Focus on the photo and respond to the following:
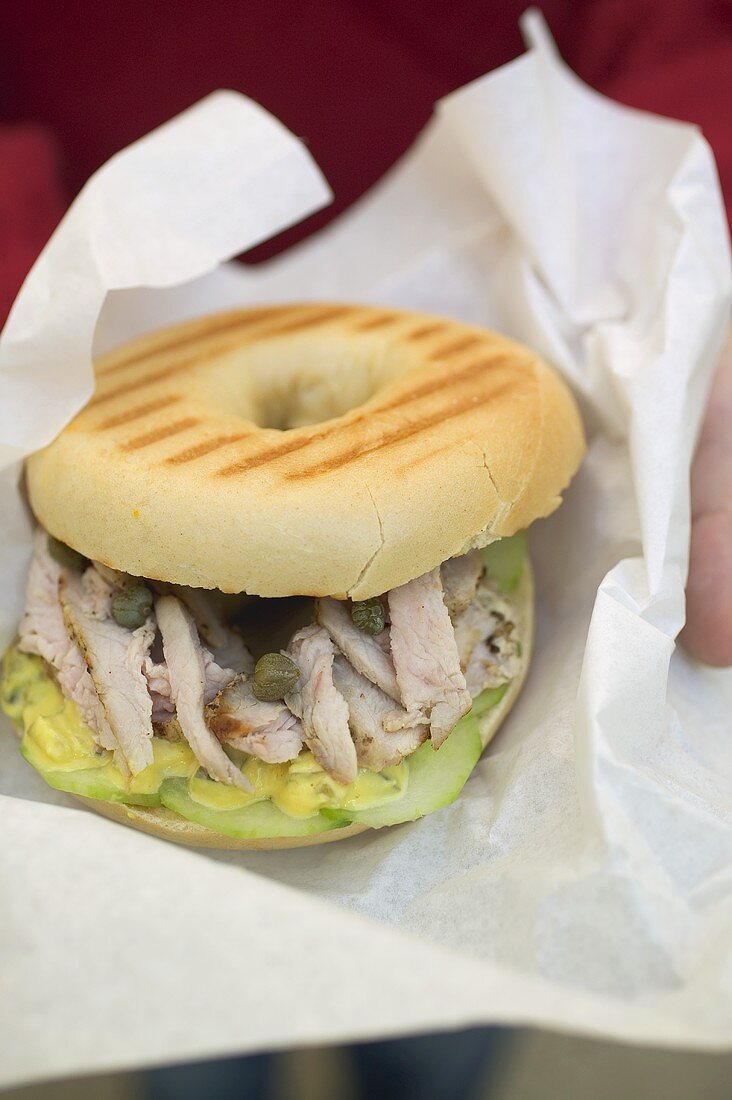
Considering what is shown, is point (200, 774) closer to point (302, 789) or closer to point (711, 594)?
point (302, 789)

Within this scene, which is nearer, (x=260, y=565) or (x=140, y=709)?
(x=260, y=565)

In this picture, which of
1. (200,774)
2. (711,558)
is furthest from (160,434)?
(711,558)

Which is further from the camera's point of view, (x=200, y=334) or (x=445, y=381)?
(x=200, y=334)

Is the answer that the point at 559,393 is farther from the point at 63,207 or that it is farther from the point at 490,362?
the point at 63,207

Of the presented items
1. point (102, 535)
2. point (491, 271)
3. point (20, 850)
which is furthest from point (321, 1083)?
point (491, 271)

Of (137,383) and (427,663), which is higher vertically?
(137,383)

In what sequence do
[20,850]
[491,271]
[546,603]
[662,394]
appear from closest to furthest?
[20,850] → [662,394] → [546,603] → [491,271]

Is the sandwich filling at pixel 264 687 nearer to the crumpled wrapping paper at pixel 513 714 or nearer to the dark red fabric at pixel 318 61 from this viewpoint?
the crumpled wrapping paper at pixel 513 714
